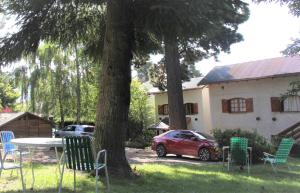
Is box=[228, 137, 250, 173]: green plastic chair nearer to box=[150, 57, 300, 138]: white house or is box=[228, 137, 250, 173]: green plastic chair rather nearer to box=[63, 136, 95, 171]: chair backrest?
box=[63, 136, 95, 171]: chair backrest

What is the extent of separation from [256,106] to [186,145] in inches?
411

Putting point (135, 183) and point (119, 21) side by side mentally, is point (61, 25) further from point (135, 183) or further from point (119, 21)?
point (135, 183)

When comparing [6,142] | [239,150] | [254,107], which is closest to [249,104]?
[254,107]

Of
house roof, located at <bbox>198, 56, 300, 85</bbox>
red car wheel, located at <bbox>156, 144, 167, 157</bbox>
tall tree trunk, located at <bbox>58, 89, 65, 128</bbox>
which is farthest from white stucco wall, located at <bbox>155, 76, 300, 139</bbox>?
tall tree trunk, located at <bbox>58, 89, 65, 128</bbox>

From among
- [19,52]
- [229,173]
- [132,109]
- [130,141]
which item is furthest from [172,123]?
[19,52]

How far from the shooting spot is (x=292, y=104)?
29625 millimetres

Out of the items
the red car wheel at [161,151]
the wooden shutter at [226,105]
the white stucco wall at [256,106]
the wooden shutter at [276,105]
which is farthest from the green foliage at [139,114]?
the red car wheel at [161,151]

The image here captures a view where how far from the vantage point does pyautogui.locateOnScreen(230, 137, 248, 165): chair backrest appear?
1494 cm

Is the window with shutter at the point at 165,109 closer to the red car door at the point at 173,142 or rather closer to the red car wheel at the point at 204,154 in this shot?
the red car door at the point at 173,142

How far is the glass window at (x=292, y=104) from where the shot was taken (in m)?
29.2

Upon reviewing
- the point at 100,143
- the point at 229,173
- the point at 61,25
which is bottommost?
the point at 229,173

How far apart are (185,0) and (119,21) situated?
239cm

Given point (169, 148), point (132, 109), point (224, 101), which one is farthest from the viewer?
point (132, 109)

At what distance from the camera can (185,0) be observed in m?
10.5
